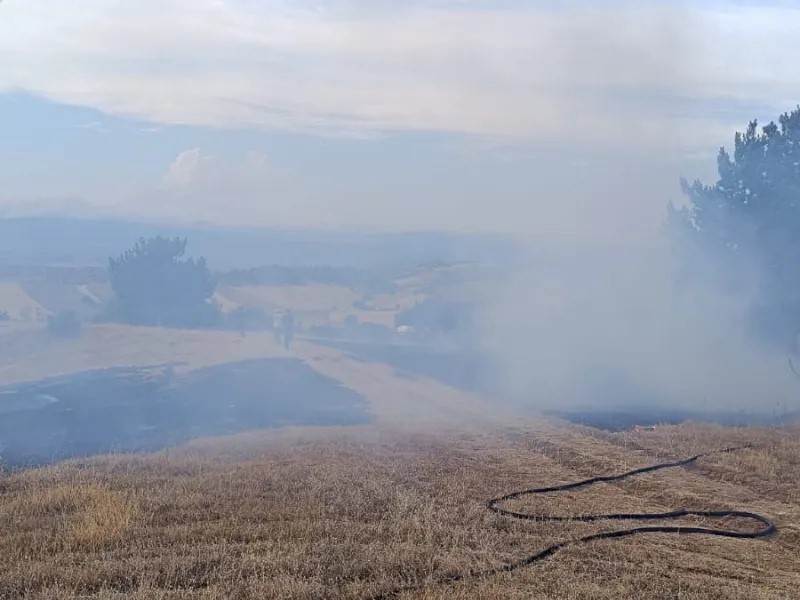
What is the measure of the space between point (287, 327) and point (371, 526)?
29729 millimetres

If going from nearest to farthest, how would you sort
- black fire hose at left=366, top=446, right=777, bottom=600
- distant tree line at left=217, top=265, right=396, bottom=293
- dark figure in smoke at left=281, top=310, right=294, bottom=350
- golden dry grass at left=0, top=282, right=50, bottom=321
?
black fire hose at left=366, top=446, right=777, bottom=600 < golden dry grass at left=0, top=282, right=50, bottom=321 < dark figure in smoke at left=281, top=310, right=294, bottom=350 < distant tree line at left=217, top=265, right=396, bottom=293

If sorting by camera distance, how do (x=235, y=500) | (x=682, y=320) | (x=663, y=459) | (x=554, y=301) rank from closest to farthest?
(x=235, y=500) → (x=663, y=459) → (x=682, y=320) → (x=554, y=301)

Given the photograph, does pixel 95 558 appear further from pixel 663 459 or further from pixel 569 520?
pixel 663 459

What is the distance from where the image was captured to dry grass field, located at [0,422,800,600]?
251 inches

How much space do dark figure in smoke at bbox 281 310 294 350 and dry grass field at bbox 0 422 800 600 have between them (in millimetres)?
22114

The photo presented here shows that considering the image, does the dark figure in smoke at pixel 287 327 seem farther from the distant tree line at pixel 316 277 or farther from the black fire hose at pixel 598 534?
the black fire hose at pixel 598 534

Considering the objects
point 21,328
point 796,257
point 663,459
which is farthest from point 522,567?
point 21,328

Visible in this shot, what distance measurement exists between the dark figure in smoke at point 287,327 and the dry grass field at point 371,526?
2211 cm

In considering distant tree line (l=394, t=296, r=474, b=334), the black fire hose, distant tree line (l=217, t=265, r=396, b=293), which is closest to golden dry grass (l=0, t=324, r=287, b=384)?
distant tree line (l=394, t=296, r=474, b=334)

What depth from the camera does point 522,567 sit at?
22.5 feet

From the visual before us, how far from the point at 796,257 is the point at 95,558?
996 inches

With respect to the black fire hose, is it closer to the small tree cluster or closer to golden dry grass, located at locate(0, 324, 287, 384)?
golden dry grass, located at locate(0, 324, 287, 384)

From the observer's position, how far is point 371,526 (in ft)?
26.1

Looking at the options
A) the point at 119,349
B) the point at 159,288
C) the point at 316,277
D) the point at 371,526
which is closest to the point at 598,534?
the point at 371,526
